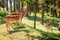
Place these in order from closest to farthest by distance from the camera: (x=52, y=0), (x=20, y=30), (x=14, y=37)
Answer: (x=14, y=37)
(x=20, y=30)
(x=52, y=0)

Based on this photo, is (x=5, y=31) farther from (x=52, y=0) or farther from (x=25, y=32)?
(x=52, y=0)

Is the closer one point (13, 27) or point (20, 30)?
point (20, 30)

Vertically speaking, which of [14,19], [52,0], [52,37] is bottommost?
[52,37]

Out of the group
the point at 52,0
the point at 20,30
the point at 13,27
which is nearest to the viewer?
the point at 20,30

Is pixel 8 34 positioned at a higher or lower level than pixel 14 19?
lower

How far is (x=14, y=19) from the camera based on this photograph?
1324 centimetres

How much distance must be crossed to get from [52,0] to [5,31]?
5.55 metres

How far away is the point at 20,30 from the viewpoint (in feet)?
42.9

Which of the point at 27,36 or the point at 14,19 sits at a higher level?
the point at 14,19

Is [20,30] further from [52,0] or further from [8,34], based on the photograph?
[52,0]

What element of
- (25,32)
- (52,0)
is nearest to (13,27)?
(25,32)

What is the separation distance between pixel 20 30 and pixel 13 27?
1.19 m

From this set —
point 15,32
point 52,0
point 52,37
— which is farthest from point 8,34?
point 52,0

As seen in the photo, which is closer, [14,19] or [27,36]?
[27,36]
